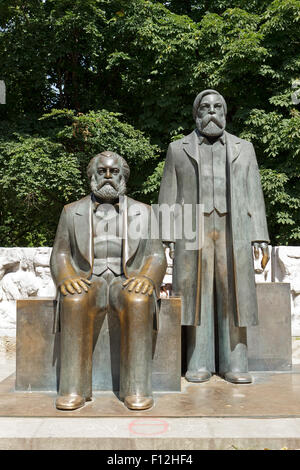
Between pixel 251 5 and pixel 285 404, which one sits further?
pixel 251 5

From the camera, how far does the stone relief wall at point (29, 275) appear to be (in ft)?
23.0

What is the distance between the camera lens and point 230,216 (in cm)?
441

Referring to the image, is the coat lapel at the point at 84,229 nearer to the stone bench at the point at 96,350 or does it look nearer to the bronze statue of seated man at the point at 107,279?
the bronze statue of seated man at the point at 107,279

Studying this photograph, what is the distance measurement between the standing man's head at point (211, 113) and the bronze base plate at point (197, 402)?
2.16 meters

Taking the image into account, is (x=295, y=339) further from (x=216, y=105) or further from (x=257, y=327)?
(x=216, y=105)

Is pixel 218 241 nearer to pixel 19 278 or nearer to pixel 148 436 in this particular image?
pixel 148 436

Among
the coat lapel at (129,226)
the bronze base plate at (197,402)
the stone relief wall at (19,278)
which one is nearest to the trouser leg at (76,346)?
the bronze base plate at (197,402)

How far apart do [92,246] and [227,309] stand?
4.36ft

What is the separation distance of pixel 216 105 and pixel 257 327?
2.07m

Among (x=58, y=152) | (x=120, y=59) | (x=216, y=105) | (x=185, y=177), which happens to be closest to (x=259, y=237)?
(x=185, y=177)

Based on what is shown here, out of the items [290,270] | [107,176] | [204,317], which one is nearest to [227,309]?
[204,317]

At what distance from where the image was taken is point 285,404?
12.0ft

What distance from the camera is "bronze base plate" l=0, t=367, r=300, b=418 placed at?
3.43 m

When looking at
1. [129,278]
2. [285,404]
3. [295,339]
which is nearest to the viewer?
[285,404]
